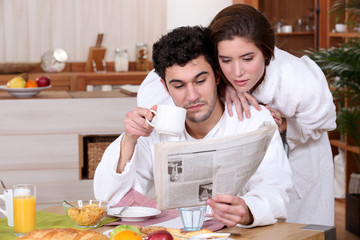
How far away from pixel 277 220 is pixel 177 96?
1.60 feet

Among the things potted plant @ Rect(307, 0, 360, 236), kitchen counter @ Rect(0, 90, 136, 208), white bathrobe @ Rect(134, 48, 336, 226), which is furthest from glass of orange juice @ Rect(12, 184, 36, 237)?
potted plant @ Rect(307, 0, 360, 236)

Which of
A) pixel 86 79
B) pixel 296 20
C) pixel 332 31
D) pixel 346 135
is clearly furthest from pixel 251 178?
pixel 296 20

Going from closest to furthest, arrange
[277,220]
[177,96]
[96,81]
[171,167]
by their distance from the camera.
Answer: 1. [171,167]
2. [277,220]
3. [177,96]
4. [96,81]

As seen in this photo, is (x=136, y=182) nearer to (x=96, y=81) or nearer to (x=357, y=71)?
(x=357, y=71)

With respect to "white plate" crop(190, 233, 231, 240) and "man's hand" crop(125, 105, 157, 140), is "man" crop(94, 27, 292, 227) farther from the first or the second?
"white plate" crop(190, 233, 231, 240)

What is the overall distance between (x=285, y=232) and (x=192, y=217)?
0.24m

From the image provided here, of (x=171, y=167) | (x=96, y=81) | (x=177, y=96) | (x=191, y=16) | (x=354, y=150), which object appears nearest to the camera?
(x=171, y=167)

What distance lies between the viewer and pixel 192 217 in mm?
1622

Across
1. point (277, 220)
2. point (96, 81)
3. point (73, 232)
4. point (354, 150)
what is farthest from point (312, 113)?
point (96, 81)

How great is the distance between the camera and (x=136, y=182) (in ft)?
6.90

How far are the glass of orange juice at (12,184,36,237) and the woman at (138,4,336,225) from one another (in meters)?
0.49

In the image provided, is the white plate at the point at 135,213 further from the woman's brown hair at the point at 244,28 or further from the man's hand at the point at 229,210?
the woman's brown hair at the point at 244,28

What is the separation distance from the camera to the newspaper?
1463 millimetres

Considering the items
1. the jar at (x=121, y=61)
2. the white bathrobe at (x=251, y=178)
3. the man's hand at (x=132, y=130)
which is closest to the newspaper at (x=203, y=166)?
the white bathrobe at (x=251, y=178)
